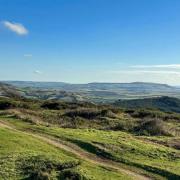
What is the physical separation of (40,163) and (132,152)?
7476mm

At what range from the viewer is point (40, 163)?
819 inches

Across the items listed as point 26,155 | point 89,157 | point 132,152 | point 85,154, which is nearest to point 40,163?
point 26,155

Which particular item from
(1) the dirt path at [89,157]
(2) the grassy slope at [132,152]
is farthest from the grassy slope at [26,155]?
(2) the grassy slope at [132,152]

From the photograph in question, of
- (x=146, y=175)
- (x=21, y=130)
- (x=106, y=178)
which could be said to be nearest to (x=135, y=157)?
(x=146, y=175)

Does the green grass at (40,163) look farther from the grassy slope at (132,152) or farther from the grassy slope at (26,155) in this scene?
the grassy slope at (132,152)

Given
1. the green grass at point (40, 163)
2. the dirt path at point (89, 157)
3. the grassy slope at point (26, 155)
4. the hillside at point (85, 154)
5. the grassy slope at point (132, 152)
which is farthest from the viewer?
the grassy slope at point (132, 152)

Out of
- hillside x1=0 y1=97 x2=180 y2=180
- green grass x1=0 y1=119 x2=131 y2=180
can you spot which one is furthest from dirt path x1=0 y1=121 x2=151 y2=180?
green grass x1=0 y1=119 x2=131 y2=180

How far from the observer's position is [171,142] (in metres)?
30.7

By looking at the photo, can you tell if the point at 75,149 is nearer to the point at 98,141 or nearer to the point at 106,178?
the point at 98,141

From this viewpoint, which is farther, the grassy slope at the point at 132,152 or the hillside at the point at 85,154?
the grassy slope at the point at 132,152

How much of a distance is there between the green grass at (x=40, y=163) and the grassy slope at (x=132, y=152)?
250cm

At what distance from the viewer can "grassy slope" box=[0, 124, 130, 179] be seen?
1977 centimetres

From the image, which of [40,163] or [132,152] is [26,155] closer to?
[40,163]

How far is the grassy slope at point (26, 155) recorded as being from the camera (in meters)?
19.8
